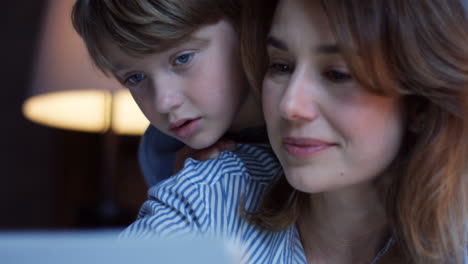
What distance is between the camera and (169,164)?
4.39ft

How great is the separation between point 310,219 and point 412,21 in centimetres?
35

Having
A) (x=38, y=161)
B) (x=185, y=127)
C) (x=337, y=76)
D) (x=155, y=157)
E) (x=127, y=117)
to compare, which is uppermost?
(x=337, y=76)

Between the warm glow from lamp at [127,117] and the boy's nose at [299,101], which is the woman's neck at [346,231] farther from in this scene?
the warm glow from lamp at [127,117]

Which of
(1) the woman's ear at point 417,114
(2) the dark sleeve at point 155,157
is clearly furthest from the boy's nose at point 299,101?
(2) the dark sleeve at point 155,157

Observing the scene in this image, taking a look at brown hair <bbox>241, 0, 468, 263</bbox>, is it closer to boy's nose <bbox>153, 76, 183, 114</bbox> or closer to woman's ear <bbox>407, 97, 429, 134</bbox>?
woman's ear <bbox>407, 97, 429, 134</bbox>

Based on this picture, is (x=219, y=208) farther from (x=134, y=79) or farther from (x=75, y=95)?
(x=75, y=95)

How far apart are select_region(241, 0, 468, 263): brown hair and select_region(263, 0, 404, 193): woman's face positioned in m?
0.03

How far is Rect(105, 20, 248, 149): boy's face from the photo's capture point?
3.23 feet

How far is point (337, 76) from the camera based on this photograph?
81 cm

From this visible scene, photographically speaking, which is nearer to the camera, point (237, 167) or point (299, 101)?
point (299, 101)

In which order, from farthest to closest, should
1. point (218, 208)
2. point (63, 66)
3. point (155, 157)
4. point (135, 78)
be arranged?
point (63, 66), point (155, 157), point (135, 78), point (218, 208)

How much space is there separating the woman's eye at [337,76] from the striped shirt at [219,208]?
244 millimetres

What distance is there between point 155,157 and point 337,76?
0.60 meters

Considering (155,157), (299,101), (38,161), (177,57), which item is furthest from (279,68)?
(38,161)
